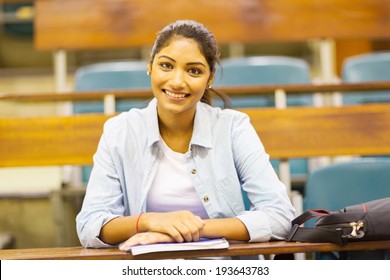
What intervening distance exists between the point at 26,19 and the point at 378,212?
2.04 m

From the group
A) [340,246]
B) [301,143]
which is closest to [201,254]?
[340,246]

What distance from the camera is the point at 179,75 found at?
80 centimetres

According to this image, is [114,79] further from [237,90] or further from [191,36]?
[191,36]

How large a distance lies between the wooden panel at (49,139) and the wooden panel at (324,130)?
30 cm

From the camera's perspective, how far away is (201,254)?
2.13ft

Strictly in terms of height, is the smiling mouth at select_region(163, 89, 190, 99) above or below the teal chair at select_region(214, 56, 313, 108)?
below

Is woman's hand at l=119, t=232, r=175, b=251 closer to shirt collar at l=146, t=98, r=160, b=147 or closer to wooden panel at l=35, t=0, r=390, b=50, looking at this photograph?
shirt collar at l=146, t=98, r=160, b=147

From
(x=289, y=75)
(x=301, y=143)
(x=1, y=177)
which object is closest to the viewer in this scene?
(x=301, y=143)

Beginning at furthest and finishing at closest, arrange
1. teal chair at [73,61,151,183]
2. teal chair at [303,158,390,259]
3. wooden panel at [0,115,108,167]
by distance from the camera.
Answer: teal chair at [73,61,151,183]
wooden panel at [0,115,108,167]
teal chair at [303,158,390,259]

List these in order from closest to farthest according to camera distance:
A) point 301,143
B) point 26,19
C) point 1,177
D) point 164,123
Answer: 1. point 164,123
2. point 301,143
3. point 1,177
4. point 26,19

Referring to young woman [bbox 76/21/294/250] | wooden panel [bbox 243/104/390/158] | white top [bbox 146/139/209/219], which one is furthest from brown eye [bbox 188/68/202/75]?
wooden panel [bbox 243/104/390/158]

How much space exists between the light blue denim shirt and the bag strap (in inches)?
2.5

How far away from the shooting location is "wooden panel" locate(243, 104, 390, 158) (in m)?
1.14
